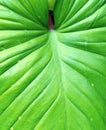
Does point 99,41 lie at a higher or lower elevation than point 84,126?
higher

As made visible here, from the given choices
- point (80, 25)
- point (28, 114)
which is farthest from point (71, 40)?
point (28, 114)

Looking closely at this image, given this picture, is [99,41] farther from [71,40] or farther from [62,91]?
[62,91]

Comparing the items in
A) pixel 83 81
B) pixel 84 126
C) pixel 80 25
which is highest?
pixel 80 25

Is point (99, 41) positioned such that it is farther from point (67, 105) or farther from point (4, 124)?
point (4, 124)

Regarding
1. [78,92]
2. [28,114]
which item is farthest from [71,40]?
[28,114]

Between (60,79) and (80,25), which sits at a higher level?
(80,25)
